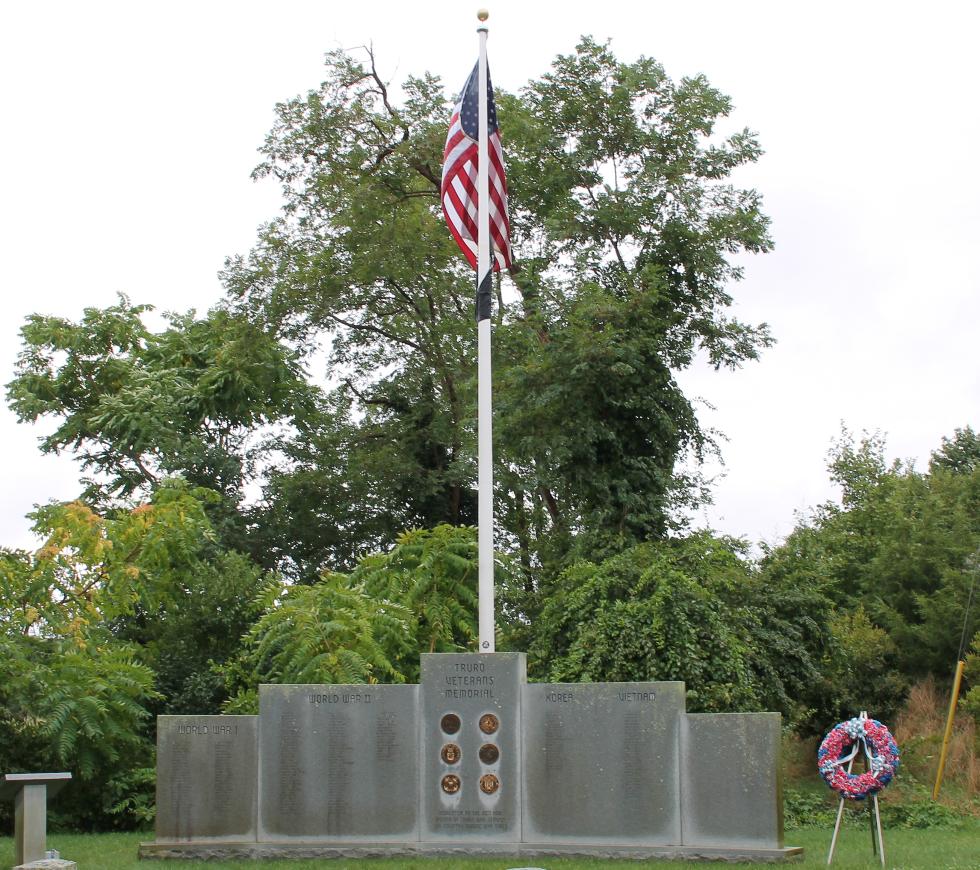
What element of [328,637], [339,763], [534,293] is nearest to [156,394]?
[534,293]

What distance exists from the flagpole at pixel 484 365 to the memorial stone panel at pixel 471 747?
423 mm

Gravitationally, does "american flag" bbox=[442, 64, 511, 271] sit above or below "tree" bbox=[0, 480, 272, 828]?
above

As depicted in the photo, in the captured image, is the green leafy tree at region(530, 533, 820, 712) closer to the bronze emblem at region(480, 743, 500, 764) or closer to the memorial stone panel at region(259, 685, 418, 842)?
the bronze emblem at region(480, 743, 500, 764)

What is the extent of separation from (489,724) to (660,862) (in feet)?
8.15

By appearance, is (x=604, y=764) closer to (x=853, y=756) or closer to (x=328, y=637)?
(x=853, y=756)

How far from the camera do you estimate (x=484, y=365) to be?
15.8m

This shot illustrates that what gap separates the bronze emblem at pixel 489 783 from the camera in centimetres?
1487

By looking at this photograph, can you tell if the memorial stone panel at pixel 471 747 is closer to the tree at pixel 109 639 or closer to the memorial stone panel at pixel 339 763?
the memorial stone panel at pixel 339 763

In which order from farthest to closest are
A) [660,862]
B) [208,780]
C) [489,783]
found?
1. [208,780]
2. [489,783]
3. [660,862]

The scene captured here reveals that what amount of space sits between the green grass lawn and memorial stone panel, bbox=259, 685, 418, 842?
0.53m

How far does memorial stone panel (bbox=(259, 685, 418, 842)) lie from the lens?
1505 centimetres

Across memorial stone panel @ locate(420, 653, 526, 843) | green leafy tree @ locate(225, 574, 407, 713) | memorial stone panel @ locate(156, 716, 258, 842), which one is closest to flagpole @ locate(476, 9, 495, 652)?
memorial stone panel @ locate(420, 653, 526, 843)

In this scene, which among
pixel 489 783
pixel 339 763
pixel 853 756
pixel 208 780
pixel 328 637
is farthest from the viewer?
pixel 328 637

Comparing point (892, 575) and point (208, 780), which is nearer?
point (208, 780)
